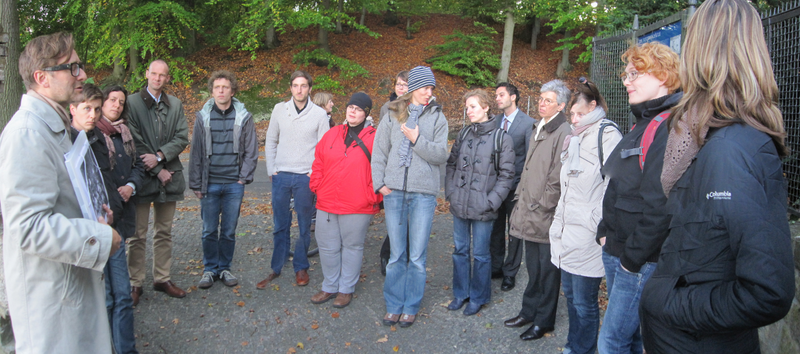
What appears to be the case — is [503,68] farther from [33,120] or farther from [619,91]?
[33,120]

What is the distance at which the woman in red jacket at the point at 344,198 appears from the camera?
4.74m

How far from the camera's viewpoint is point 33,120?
86.7 inches

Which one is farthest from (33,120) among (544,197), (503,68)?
(503,68)

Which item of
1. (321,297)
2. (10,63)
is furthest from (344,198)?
(10,63)

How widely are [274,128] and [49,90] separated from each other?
334 cm

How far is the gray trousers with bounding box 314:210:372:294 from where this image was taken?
483 cm

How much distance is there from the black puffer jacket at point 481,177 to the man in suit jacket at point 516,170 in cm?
52

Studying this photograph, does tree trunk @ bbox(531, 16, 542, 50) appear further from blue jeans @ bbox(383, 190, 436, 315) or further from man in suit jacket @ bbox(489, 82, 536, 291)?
blue jeans @ bbox(383, 190, 436, 315)

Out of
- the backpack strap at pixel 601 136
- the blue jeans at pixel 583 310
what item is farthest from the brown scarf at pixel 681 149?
the blue jeans at pixel 583 310

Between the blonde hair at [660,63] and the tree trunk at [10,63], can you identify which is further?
the tree trunk at [10,63]

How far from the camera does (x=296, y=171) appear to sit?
5406mm

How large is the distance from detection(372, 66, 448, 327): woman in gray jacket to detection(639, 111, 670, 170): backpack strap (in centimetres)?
196

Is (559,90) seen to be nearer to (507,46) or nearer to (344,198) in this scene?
(344,198)

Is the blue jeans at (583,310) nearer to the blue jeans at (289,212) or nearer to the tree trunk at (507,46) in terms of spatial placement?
the blue jeans at (289,212)
